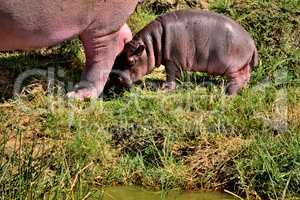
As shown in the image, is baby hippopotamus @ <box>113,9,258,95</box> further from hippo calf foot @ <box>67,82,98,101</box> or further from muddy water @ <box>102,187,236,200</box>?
muddy water @ <box>102,187,236,200</box>

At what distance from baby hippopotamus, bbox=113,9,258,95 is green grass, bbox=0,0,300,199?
0.12 metres

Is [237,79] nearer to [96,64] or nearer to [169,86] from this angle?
[169,86]

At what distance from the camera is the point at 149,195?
13.2 ft

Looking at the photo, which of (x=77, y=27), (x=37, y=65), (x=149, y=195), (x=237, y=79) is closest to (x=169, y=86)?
Answer: (x=237, y=79)

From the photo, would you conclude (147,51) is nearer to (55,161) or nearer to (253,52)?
(253,52)

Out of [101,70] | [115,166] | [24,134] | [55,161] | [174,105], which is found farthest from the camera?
[101,70]

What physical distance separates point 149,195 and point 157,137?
0.53m

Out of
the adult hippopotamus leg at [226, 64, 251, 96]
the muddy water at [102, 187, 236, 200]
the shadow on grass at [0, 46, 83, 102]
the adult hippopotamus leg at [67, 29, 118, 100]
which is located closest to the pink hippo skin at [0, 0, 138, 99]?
the adult hippopotamus leg at [67, 29, 118, 100]

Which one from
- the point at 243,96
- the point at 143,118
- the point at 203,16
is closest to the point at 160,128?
the point at 143,118

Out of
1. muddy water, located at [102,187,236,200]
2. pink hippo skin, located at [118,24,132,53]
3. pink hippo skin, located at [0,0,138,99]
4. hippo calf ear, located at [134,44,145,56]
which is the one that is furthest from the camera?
pink hippo skin, located at [118,24,132,53]

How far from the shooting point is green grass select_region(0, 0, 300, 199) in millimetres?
3488

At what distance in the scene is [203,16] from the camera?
531 cm

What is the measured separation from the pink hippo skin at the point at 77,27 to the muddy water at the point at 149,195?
1.14 meters

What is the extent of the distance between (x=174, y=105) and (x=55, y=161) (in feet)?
4.53
